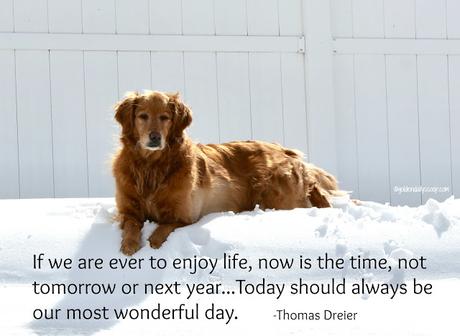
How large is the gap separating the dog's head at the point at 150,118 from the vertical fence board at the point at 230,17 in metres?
1.63

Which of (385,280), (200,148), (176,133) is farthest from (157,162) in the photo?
(385,280)

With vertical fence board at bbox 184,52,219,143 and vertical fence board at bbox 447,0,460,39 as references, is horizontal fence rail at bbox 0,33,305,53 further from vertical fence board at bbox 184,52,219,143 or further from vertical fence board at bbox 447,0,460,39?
vertical fence board at bbox 447,0,460,39

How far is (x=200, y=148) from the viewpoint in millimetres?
4168

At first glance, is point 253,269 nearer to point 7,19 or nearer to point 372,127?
point 372,127

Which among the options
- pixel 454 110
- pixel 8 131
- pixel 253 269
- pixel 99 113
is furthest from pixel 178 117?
pixel 454 110

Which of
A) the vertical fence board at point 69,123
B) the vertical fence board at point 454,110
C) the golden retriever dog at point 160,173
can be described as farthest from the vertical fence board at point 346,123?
the vertical fence board at point 69,123

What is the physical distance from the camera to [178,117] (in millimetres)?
Answer: 3764

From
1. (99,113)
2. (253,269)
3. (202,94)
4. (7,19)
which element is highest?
(7,19)

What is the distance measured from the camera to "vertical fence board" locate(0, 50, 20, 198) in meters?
4.98

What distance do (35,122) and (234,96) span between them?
1.31 m

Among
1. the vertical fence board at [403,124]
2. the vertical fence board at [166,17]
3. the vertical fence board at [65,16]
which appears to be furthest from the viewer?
the vertical fence board at [403,124]

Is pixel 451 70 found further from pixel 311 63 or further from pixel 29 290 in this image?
pixel 29 290

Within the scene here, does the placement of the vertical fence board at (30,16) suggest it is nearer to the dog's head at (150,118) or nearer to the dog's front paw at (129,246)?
the dog's head at (150,118)

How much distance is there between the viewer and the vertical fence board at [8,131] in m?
4.98
